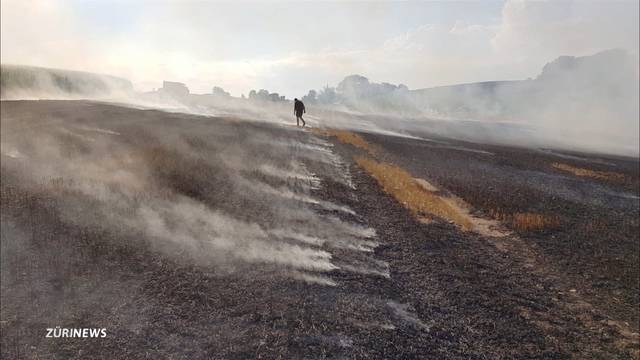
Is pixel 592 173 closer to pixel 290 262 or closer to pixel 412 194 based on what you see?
pixel 412 194

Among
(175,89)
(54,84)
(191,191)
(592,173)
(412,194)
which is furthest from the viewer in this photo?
(175,89)

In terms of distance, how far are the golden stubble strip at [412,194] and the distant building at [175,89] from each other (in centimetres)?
7546

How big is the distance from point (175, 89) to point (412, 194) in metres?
90.7

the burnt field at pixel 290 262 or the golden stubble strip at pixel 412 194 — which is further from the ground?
the golden stubble strip at pixel 412 194

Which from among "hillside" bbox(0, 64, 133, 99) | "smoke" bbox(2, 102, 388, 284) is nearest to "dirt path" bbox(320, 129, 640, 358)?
"smoke" bbox(2, 102, 388, 284)

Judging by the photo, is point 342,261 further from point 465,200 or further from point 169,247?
point 465,200

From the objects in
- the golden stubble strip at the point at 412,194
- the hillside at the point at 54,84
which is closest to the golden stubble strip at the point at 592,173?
the golden stubble strip at the point at 412,194

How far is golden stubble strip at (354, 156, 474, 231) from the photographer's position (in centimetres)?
1872

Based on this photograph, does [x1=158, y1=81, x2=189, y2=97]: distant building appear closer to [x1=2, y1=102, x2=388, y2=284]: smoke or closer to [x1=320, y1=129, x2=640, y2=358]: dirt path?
[x1=2, y1=102, x2=388, y2=284]: smoke

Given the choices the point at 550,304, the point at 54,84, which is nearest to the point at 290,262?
the point at 550,304

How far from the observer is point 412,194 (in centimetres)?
2175

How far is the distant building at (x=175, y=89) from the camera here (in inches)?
3694

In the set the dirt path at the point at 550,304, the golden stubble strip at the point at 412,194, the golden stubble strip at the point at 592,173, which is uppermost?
the golden stubble strip at the point at 592,173

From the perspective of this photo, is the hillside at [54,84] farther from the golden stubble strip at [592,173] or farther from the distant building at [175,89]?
the golden stubble strip at [592,173]
